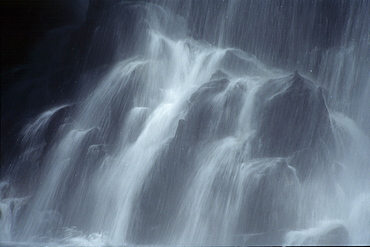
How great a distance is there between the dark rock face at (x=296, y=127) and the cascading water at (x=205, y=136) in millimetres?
33

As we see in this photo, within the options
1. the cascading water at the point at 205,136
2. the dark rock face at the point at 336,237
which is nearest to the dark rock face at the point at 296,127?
the cascading water at the point at 205,136

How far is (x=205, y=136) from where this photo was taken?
1419 centimetres

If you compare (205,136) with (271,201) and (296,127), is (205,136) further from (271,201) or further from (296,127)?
(271,201)

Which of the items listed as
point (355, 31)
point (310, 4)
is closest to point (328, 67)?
point (355, 31)

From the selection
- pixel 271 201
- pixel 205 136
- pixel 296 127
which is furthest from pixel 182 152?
pixel 296 127

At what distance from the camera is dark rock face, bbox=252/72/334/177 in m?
12.9

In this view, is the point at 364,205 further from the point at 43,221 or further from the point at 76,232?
the point at 43,221

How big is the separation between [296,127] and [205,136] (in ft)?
8.86

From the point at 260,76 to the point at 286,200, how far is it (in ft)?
19.5

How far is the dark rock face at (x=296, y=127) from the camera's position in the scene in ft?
42.4

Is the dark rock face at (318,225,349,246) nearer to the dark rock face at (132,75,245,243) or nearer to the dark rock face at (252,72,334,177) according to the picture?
the dark rock face at (252,72,334,177)

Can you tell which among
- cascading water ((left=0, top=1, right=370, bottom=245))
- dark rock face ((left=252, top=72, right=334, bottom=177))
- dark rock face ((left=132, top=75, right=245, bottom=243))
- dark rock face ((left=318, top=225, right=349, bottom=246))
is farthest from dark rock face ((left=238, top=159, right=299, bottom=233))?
dark rock face ((left=132, top=75, right=245, bottom=243))

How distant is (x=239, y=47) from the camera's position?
18.7 meters

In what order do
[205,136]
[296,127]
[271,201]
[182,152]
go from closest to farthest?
[271,201]
[296,127]
[182,152]
[205,136]
